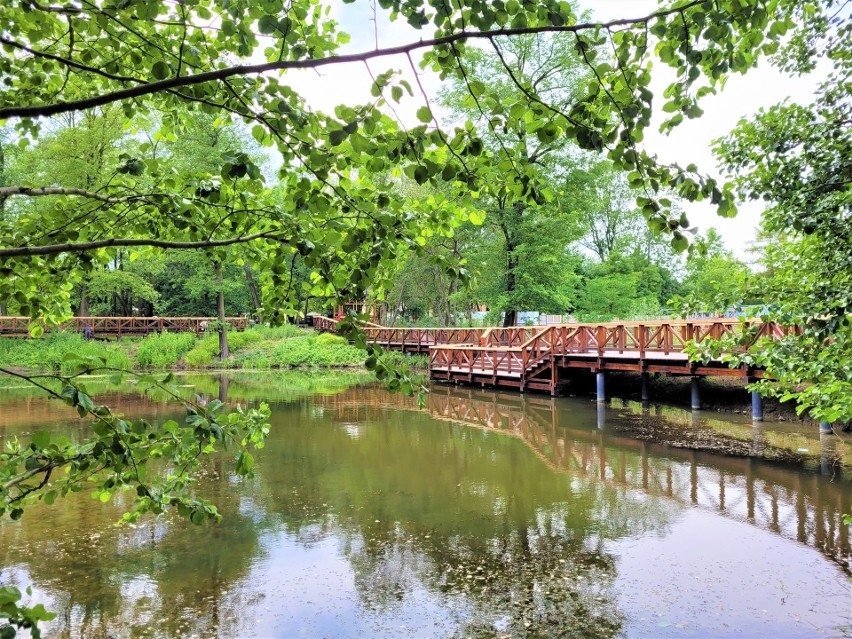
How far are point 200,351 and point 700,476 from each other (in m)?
23.4

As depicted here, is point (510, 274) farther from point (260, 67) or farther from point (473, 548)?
point (260, 67)

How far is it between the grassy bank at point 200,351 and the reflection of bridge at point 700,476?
459 inches

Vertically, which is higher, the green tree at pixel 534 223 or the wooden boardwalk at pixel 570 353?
the green tree at pixel 534 223

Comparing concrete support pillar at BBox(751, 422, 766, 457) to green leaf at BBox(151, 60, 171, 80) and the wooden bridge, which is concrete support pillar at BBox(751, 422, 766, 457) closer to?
green leaf at BBox(151, 60, 171, 80)

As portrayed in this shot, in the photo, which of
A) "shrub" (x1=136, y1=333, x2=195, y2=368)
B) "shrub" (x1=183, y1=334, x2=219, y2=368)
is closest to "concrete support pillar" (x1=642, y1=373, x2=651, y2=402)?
"shrub" (x1=183, y1=334, x2=219, y2=368)

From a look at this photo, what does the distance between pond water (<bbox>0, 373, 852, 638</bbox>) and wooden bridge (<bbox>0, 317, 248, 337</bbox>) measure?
72.1ft

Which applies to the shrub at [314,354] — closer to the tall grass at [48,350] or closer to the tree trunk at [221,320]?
the tree trunk at [221,320]

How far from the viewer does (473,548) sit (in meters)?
5.56

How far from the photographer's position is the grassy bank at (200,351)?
2314 cm

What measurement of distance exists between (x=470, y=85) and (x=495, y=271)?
870 inches

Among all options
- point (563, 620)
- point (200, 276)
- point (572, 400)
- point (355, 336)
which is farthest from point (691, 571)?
point (200, 276)

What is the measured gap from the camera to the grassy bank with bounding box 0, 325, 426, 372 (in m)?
23.1

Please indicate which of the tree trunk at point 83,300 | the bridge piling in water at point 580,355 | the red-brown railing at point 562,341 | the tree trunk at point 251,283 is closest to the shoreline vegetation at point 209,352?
the bridge piling in water at point 580,355

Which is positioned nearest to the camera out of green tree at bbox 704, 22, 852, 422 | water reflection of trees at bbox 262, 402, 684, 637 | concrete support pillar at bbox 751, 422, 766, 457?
green tree at bbox 704, 22, 852, 422
